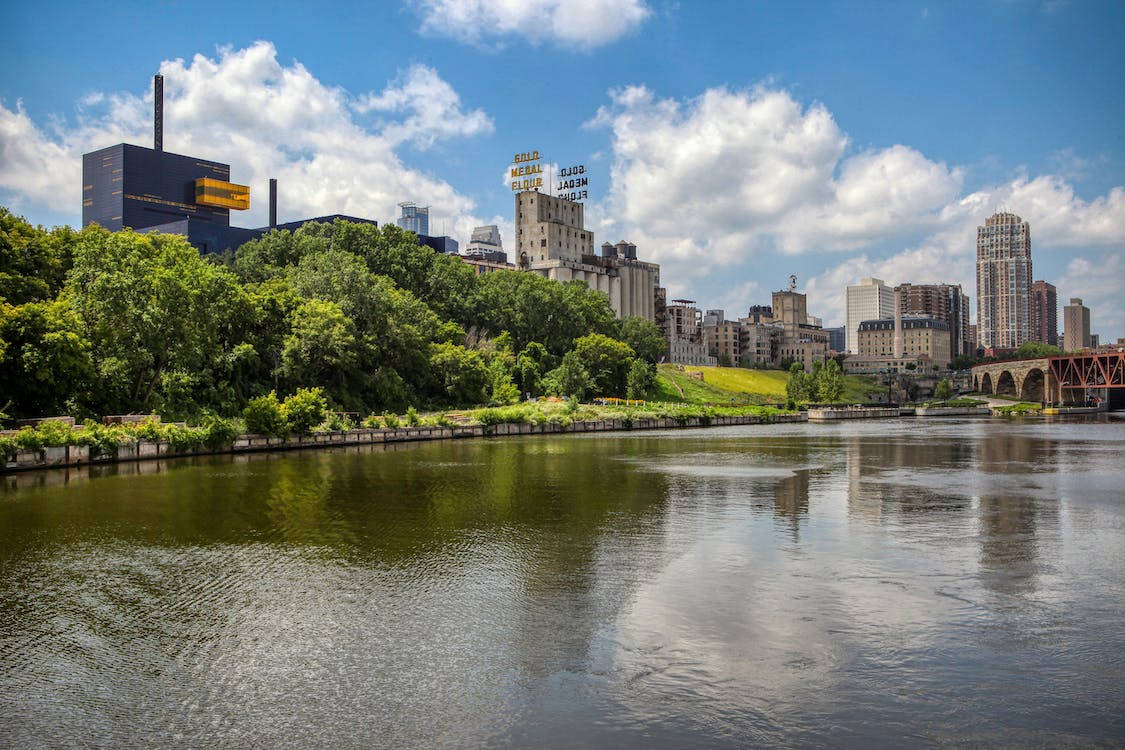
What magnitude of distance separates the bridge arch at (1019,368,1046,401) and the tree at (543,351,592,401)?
113809 millimetres

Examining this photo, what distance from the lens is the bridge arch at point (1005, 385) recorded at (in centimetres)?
18950

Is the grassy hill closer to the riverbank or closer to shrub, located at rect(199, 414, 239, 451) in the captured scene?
the riverbank

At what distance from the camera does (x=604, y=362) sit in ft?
404

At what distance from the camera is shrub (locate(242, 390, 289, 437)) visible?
2138 inches

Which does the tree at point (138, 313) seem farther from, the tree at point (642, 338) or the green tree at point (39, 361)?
the tree at point (642, 338)

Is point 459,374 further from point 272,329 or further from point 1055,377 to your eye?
point 1055,377

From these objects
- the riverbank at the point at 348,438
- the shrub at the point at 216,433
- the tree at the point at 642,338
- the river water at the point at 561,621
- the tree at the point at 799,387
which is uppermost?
the tree at the point at 642,338

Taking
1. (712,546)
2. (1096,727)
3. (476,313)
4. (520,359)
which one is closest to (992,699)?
(1096,727)

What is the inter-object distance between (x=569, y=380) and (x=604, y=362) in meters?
13.6

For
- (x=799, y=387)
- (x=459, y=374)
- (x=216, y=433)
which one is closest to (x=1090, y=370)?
(x=799, y=387)

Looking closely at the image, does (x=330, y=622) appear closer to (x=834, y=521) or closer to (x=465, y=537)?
(x=465, y=537)

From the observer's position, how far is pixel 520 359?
11069 cm

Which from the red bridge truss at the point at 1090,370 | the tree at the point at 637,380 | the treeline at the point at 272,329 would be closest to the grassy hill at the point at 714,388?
the tree at the point at 637,380

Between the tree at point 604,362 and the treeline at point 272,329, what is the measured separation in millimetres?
239
